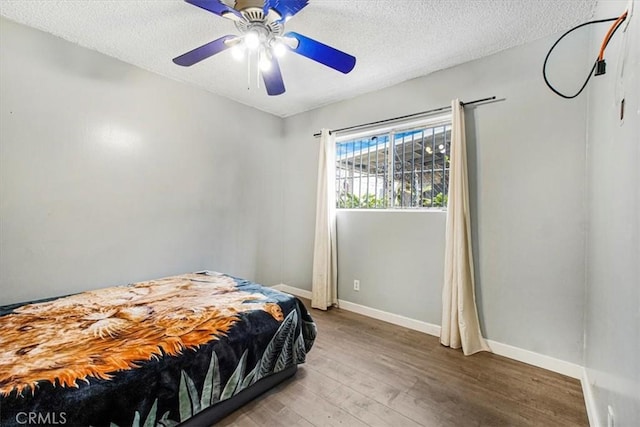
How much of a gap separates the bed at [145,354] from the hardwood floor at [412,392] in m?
0.21

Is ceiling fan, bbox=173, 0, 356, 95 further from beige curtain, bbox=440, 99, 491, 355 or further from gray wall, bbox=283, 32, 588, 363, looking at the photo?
gray wall, bbox=283, 32, 588, 363

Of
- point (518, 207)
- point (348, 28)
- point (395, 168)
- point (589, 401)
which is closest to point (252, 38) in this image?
point (348, 28)

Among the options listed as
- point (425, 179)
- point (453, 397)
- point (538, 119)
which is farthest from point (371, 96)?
point (453, 397)

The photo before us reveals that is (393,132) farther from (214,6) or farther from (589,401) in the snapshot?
(589,401)

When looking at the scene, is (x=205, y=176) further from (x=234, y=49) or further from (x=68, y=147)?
(x=234, y=49)

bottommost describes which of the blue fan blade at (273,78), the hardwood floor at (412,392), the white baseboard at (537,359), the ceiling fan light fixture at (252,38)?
the hardwood floor at (412,392)

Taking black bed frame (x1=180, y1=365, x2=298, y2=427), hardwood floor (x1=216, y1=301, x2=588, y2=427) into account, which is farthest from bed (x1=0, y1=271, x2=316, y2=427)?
hardwood floor (x1=216, y1=301, x2=588, y2=427)

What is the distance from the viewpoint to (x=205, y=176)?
320 centimetres

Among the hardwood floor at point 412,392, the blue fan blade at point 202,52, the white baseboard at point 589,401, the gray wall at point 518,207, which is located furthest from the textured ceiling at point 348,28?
the hardwood floor at point 412,392

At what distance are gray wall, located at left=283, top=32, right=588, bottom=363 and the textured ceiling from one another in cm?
24

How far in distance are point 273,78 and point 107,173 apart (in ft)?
5.84

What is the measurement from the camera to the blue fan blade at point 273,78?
1950 millimetres

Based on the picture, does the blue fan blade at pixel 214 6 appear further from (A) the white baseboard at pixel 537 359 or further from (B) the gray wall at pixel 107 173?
(A) the white baseboard at pixel 537 359

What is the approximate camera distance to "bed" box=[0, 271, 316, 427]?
107 centimetres
